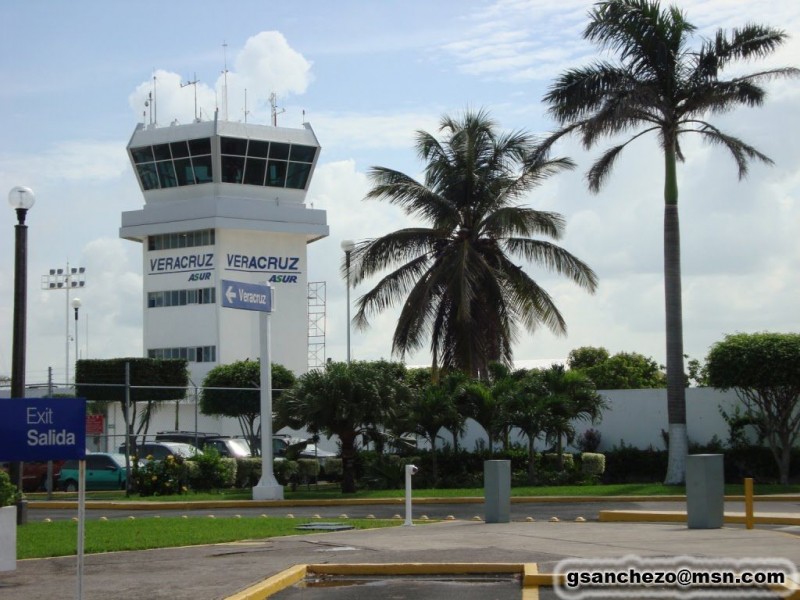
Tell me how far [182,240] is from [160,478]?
107ft

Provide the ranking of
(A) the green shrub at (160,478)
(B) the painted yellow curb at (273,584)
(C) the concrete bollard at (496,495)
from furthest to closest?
(A) the green shrub at (160,478) < (C) the concrete bollard at (496,495) < (B) the painted yellow curb at (273,584)

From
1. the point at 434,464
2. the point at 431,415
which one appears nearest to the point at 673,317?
the point at 431,415

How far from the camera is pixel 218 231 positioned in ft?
191

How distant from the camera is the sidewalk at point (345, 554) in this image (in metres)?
11.2

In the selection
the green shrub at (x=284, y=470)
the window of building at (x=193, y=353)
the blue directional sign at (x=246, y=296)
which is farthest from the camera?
the window of building at (x=193, y=353)

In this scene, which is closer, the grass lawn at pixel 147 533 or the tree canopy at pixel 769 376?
the grass lawn at pixel 147 533

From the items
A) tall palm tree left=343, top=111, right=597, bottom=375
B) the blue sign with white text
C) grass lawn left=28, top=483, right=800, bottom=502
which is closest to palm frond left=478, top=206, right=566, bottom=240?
tall palm tree left=343, top=111, right=597, bottom=375

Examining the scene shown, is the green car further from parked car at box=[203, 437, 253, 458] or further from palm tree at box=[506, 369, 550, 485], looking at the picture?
palm tree at box=[506, 369, 550, 485]

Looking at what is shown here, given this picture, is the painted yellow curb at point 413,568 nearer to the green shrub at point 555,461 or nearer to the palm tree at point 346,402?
the palm tree at point 346,402

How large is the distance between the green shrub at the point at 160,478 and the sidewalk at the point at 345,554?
12748mm

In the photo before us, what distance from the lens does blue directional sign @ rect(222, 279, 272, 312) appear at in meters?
26.4

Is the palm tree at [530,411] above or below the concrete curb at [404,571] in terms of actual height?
above

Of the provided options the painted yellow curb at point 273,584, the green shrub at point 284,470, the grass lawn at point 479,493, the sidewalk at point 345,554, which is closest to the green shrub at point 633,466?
the grass lawn at point 479,493

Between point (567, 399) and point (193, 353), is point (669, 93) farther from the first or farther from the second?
point (193, 353)
